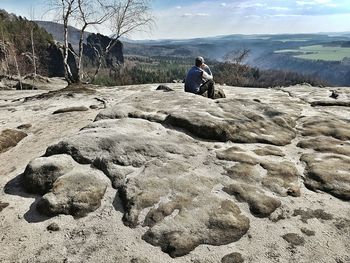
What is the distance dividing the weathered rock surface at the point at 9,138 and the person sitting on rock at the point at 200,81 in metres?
10.7

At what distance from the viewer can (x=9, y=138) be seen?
19.0 meters

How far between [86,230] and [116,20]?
126 ft

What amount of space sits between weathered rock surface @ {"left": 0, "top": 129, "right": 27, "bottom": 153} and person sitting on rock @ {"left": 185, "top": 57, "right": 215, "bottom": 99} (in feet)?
35.1

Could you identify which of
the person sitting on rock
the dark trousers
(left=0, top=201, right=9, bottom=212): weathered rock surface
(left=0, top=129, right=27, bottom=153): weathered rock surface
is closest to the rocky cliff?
(left=0, top=201, right=9, bottom=212): weathered rock surface

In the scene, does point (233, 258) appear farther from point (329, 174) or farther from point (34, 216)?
point (34, 216)

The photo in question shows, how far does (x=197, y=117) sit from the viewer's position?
18.1m

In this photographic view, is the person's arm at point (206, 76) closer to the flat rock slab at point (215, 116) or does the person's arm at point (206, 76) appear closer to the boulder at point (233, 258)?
the flat rock slab at point (215, 116)

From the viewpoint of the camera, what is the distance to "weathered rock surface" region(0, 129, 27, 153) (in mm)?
18219

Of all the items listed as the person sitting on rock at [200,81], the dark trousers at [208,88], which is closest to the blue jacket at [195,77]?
the person sitting on rock at [200,81]

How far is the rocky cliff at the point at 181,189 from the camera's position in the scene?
33.8ft

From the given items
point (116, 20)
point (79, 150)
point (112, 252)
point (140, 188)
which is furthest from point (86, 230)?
point (116, 20)

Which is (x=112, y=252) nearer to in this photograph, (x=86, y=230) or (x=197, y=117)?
(x=86, y=230)

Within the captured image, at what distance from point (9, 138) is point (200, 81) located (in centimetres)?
1206

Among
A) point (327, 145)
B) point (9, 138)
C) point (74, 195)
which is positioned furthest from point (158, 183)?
point (9, 138)
